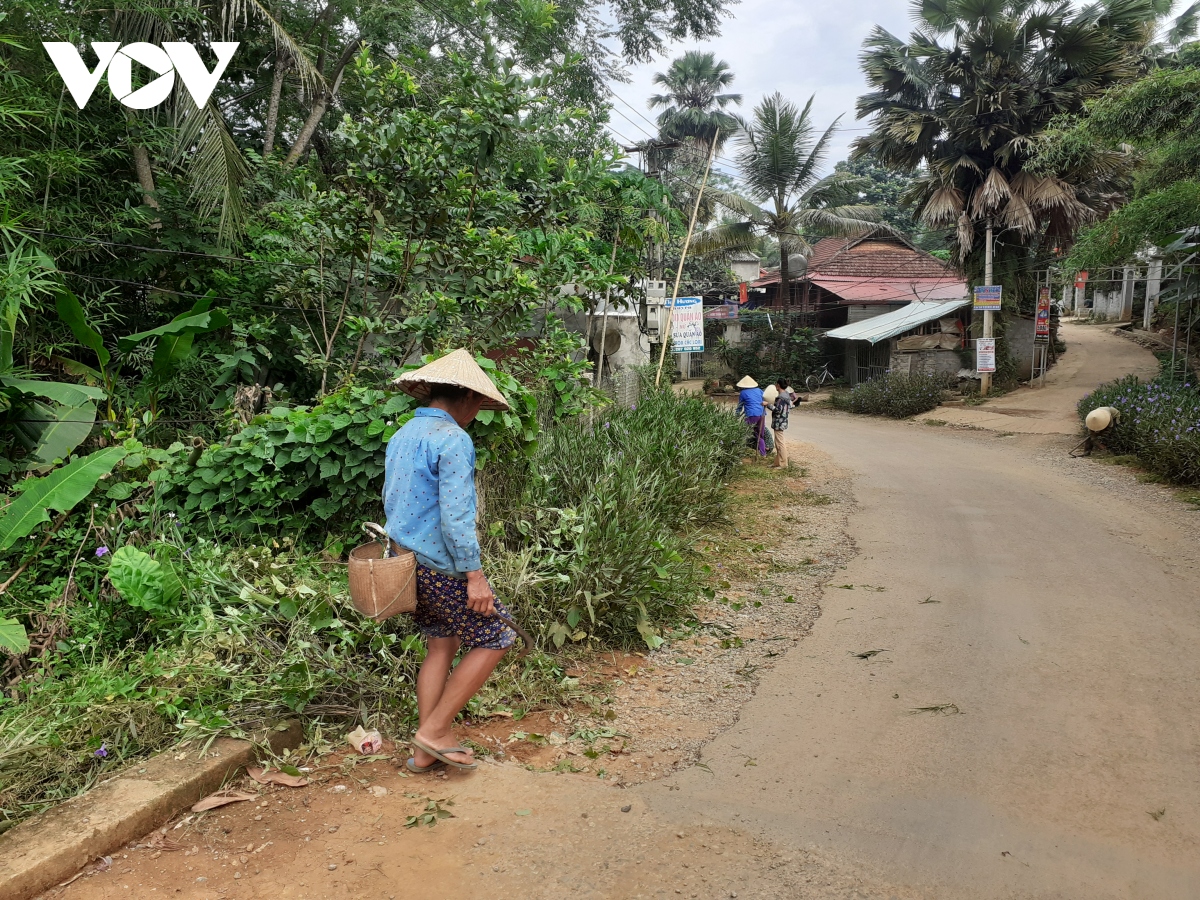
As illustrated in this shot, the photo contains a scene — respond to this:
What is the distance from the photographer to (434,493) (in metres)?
3.22

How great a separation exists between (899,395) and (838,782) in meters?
19.1

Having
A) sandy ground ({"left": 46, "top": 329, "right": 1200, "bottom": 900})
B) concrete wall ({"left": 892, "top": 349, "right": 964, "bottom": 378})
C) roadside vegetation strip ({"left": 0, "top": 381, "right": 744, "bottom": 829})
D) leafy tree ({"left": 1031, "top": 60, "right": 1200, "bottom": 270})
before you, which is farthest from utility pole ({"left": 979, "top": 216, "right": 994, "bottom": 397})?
roadside vegetation strip ({"left": 0, "top": 381, "right": 744, "bottom": 829})

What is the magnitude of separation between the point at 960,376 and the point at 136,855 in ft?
76.5

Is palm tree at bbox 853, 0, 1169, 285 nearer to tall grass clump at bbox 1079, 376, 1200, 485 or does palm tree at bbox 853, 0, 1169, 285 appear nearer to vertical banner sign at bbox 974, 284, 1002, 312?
vertical banner sign at bbox 974, 284, 1002, 312

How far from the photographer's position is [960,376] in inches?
890

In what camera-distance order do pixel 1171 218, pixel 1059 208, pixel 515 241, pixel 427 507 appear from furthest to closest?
pixel 1059 208, pixel 1171 218, pixel 515 241, pixel 427 507

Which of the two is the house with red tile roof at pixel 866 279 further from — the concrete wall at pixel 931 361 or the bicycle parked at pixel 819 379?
the concrete wall at pixel 931 361

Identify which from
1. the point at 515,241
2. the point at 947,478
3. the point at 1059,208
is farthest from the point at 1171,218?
the point at 515,241

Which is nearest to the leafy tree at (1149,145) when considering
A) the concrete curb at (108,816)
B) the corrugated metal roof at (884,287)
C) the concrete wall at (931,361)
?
the concrete wall at (931,361)

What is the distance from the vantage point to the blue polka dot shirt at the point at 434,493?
3.12m

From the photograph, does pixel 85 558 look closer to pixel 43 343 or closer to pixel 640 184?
pixel 43 343

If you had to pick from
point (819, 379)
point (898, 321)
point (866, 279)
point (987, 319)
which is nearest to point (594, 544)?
point (987, 319)

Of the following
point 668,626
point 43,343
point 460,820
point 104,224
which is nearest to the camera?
point 460,820

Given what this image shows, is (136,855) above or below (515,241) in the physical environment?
below
